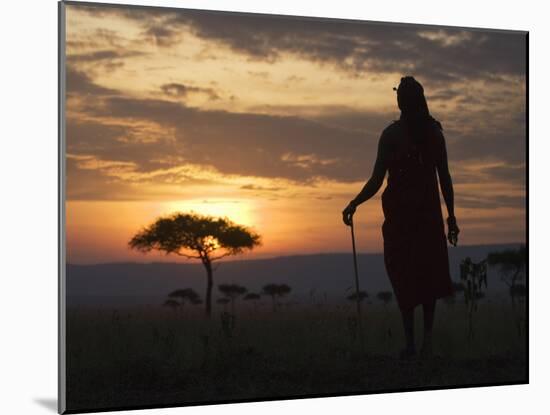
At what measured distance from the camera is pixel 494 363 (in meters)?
11.2

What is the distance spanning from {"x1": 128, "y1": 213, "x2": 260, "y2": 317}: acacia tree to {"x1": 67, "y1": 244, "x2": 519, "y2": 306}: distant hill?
9 cm

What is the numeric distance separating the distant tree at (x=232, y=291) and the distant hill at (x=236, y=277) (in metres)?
0.04

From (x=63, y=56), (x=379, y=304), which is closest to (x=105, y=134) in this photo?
(x=63, y=56)

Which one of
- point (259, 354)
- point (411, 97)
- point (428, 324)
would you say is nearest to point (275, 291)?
point (259, 354)

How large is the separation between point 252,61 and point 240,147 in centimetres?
71

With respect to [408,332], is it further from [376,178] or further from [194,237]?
[194,237]

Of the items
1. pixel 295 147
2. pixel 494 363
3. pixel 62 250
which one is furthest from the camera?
pixel 494 363

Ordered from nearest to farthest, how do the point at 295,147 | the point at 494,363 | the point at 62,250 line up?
the point at 62,250 → the point at 295,147 → the point at 494,363

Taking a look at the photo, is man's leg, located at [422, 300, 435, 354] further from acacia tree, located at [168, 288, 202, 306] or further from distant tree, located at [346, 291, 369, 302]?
acacia tree, located at [168, 288, 202, 306]

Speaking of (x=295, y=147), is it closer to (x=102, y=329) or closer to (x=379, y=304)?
(x=379, y=304)

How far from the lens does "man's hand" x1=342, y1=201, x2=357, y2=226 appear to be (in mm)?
10609

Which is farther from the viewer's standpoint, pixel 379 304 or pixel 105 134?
pixel 379 304

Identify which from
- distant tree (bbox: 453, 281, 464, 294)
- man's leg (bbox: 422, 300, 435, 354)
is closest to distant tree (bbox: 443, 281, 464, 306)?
distant tree (bbox: 453, 281, 464, 294)

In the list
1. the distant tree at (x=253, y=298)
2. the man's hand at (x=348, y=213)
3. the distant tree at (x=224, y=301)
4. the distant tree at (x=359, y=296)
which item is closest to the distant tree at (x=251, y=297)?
the distant tree at (x=253, y=298)
